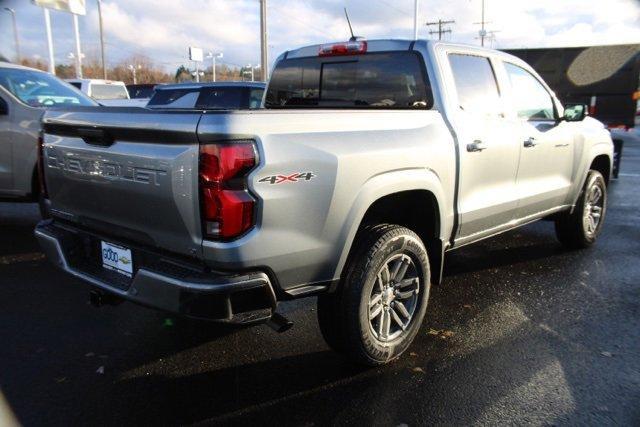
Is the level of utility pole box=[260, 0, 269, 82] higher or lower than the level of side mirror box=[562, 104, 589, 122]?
higher

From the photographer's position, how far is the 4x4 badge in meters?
2.41

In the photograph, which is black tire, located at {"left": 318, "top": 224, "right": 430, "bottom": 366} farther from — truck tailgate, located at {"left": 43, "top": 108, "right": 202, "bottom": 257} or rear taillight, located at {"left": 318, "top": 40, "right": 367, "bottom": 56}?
rear taillight, located at {"left": 318, "top": 40, "right": 367, "bottom": 56}

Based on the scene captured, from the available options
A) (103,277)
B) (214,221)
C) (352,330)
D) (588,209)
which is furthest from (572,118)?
(103,277)

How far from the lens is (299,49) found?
447 centimetres

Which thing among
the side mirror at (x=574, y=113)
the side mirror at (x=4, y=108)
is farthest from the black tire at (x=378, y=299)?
the side mirror at (x=4, y=108)

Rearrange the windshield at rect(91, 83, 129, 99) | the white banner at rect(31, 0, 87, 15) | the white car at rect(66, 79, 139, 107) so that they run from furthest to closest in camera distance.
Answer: the white banner at rect(31, 0, 87, 15) < the windshield at rect(91, 83, 129, 99) < the white car at rect(66, 79, 139, 107)

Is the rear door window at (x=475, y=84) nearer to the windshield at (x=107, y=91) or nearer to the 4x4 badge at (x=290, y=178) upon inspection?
the 4x4 badge at (x=290, y=178)

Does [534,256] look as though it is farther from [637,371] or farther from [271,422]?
[271,422]

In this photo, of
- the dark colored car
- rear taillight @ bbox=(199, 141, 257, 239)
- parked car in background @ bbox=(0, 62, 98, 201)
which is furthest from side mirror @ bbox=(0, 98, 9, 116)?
the dark colored car

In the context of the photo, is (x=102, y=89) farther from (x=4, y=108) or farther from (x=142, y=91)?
(x=4, y=108)

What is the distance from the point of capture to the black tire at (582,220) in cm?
540

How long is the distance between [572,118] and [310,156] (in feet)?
10.7

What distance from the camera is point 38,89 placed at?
6316 mm

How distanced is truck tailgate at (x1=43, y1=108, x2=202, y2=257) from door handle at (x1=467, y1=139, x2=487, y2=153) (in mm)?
1980
